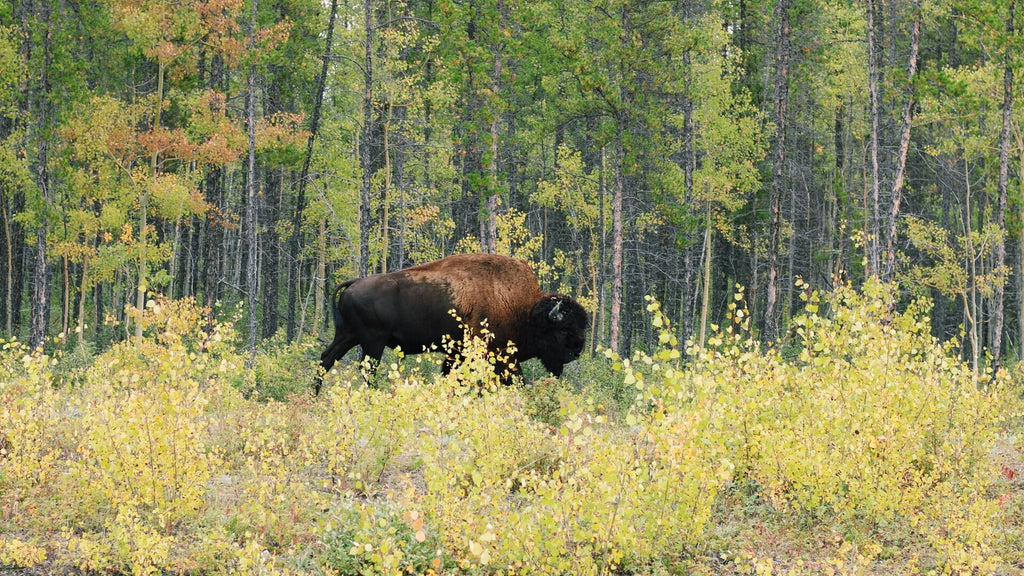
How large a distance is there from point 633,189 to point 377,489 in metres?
29.7

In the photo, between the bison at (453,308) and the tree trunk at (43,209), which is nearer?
the bison at (453,308)

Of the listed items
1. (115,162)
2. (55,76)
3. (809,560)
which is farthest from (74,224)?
(809,560)

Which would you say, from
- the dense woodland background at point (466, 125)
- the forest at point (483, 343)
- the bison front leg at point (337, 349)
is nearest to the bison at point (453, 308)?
the bison front leg at point (337, 349)

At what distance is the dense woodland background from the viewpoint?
2094 centimetres

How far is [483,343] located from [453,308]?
4.28m

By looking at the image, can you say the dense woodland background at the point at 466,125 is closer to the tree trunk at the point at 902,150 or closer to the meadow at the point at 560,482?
the tree trunk at the point at 902,150

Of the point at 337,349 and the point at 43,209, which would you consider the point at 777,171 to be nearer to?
the point at 337,349

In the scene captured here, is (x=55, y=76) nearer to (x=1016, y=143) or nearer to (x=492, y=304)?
(x=492, y=304)

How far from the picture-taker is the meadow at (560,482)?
237 inches

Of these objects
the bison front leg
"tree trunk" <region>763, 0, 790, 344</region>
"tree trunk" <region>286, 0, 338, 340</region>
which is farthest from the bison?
"tree trunk" <region>763, 0, 790, 344</region>

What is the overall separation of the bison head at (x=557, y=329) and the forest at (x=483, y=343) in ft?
4.19

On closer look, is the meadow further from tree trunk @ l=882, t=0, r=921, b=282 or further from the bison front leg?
tree trunk @ l=882, t=0, r=921, b=282

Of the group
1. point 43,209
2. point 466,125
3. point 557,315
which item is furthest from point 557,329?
point 43,209

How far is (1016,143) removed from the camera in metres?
26.2
